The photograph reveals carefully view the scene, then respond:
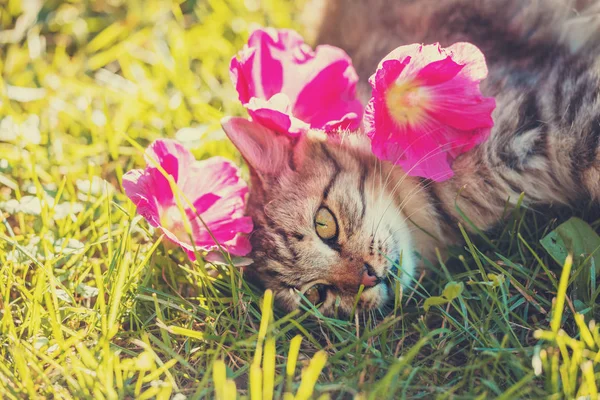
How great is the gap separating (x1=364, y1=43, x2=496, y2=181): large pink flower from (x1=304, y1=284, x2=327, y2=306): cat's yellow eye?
0.33 m

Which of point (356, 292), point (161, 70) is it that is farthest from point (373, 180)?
point (161, 70)

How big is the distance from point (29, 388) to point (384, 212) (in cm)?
84

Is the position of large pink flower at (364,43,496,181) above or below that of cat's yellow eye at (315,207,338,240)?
above

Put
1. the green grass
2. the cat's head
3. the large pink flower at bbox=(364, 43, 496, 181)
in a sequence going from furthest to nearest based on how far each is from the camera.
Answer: the cat's head → the large pink flower at bbox=(364, 43, 496, 181) → the green grass

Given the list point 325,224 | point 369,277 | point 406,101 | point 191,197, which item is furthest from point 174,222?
point 406,101

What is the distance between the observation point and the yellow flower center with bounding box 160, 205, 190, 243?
1.38 m

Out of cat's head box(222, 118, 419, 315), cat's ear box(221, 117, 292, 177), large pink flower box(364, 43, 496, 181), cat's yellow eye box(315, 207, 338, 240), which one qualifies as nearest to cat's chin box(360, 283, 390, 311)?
cat's head box(222, 118, 419, 315)

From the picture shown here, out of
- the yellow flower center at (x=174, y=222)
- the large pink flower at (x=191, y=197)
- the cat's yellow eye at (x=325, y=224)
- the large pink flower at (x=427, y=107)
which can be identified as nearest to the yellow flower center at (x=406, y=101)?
the large pink flower at (x=427, y=107)

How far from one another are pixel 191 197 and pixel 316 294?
362mm

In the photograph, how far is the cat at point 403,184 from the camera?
1.43m

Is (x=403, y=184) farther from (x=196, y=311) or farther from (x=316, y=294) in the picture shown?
(x=196, y=311)

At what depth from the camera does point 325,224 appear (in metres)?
1.48

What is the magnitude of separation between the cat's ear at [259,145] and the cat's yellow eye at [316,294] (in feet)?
0.99

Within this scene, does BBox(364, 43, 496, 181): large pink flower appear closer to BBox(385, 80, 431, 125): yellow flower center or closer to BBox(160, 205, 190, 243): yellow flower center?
BBox(385, 80, 431, 125): yellow flower center
